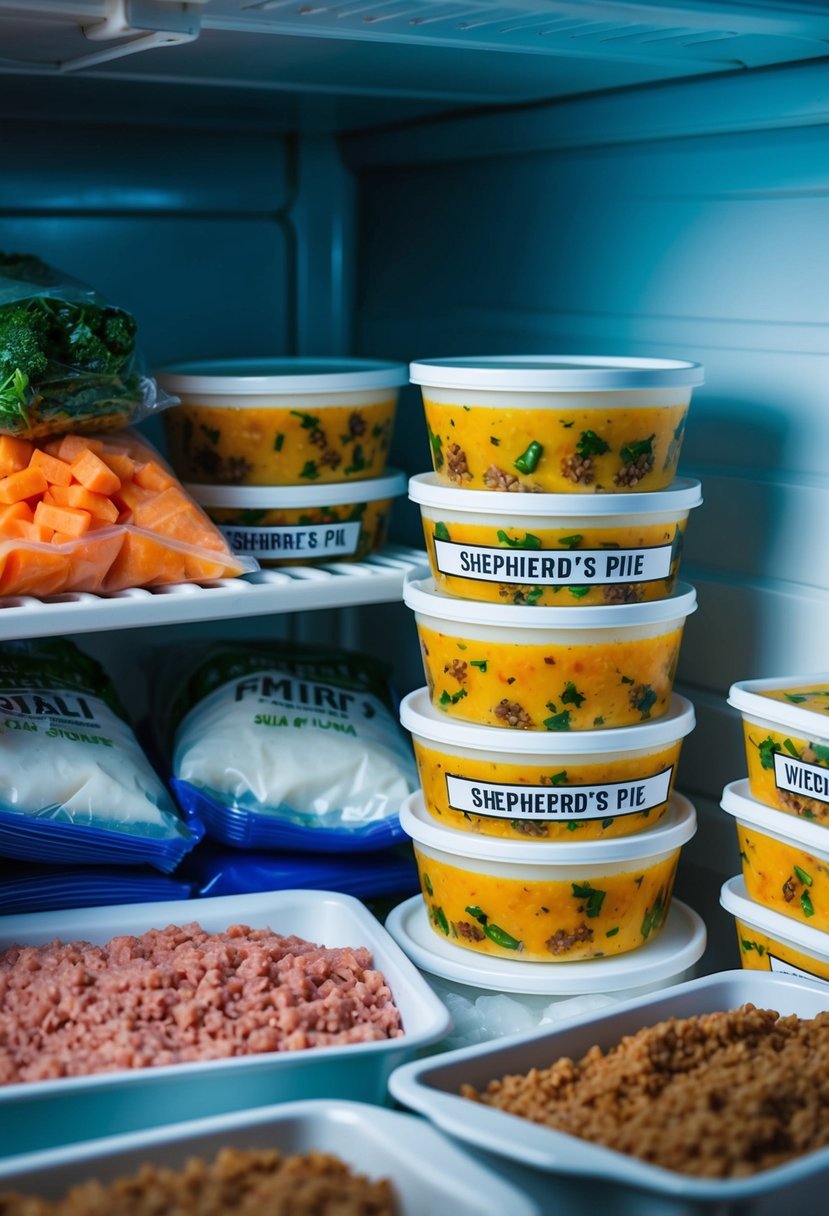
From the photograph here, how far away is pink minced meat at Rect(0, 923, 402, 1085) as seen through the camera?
983 millimetres

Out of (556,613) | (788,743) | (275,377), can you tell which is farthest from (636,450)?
(275,377)

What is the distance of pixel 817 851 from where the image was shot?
3.43 feet

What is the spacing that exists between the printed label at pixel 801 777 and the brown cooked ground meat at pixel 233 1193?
17.5 inches

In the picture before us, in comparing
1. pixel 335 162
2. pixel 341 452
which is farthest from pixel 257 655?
pixel 335 162

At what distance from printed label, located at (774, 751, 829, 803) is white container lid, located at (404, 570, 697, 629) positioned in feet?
0.49

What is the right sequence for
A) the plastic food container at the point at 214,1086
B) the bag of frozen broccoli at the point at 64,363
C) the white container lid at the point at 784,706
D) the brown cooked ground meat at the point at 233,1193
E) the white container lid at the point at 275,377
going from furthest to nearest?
the white container lid at the point at 275,377 < the bag of frozen broccoli at the point at 64,363 < the white container lid at the point at 784,706 < the plastic food container at the point at 214,1086 < the brown cooked ground meat at the point at 233,1193

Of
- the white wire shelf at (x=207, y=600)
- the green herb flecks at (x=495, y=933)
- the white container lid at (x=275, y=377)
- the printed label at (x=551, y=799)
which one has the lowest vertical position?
the green herb flecks at (x=495, y=933)

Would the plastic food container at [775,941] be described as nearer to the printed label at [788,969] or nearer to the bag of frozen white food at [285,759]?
the printed label at [788,969]

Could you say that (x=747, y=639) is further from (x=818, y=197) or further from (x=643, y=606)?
(x=818, y=197)

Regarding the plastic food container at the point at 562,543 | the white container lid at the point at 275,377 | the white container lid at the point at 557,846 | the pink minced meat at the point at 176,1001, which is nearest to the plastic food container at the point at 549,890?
the white container lid at the point at 557,846

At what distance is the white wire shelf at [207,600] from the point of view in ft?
3.66

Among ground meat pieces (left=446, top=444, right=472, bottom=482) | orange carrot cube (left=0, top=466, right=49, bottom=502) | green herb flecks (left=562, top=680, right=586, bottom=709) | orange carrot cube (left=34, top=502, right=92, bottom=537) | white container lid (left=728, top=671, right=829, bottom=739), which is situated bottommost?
green herb flecks (left=562, top=680, right=586, bottom=709)

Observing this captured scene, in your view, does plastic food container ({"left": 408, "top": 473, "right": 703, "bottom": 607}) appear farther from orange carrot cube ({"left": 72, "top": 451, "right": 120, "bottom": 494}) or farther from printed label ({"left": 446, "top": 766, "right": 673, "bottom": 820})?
orange carrot cube ({"left": 72, "top": 451, "right": 120, "bottom": 494})

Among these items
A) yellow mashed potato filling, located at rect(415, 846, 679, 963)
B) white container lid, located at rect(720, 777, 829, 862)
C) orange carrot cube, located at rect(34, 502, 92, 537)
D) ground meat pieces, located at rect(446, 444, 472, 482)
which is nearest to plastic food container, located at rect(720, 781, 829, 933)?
white container lid, located at rect(720, 777, 829, 862)
